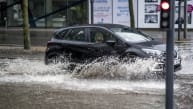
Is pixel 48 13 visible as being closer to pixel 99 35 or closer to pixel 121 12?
pixel 121 12

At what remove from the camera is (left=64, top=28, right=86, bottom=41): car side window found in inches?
617

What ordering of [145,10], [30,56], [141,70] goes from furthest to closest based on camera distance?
1. [145,10]
2. [30,56]
3. [141,70]

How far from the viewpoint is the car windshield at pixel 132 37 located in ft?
48.7

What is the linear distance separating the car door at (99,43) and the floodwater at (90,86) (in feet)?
1.28

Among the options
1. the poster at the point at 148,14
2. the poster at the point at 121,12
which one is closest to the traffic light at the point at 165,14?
the poster at the point at 148,14

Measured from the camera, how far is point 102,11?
41031 millimetres

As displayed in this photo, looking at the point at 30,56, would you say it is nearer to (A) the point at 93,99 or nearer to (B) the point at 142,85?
(B) the point at 142,85

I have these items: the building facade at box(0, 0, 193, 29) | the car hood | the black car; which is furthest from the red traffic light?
the building facade at box(0, 0, 193, 29)

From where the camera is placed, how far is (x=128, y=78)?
13.9m

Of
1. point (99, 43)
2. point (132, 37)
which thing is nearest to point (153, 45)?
point (132, 37)

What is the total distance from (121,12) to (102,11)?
162 cm

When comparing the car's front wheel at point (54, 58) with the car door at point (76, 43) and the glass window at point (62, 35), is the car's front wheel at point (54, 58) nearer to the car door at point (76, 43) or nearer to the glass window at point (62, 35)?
the car door at point (76, 43)

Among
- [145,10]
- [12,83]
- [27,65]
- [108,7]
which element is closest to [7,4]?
[108,7]

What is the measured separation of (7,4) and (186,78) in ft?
108
